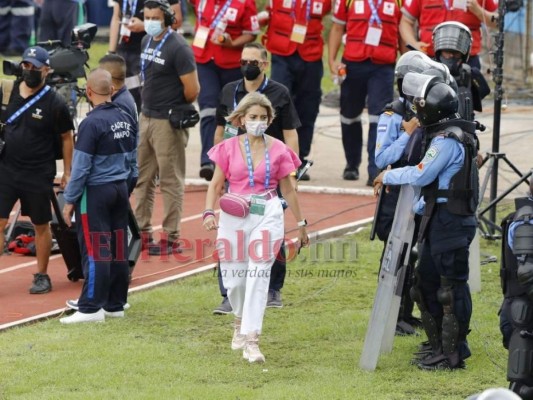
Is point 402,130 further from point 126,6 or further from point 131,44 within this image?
point 126,6

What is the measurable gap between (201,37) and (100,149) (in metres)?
5.25

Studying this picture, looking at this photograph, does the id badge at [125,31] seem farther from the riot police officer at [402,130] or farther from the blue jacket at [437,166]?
the blue jacket at [437,166]

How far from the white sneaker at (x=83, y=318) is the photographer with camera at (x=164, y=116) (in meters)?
2.32

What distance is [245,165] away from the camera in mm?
9586

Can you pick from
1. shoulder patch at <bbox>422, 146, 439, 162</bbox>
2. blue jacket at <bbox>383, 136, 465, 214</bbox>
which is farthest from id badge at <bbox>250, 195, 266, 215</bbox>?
shoulder patch at <bbox>422, 146, 439, 162</bbox>

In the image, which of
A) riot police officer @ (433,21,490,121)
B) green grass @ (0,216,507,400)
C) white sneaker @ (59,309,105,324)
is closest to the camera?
green grass @ (0,216,507,400)

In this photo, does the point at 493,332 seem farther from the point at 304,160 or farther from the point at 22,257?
the point at 304,160

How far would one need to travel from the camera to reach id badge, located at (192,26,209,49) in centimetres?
1554

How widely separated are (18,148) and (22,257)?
5.76 feet

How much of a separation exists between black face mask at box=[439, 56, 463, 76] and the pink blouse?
56.9 inches

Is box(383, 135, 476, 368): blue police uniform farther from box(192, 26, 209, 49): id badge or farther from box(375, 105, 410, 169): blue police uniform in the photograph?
box(192, 26, 209, 49): id badge

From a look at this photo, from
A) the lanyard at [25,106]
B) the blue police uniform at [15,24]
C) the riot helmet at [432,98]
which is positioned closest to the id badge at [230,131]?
the lanyard at [25,106]

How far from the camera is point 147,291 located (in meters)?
11.8

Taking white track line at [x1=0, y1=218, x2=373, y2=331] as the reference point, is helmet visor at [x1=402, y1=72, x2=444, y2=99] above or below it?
above
